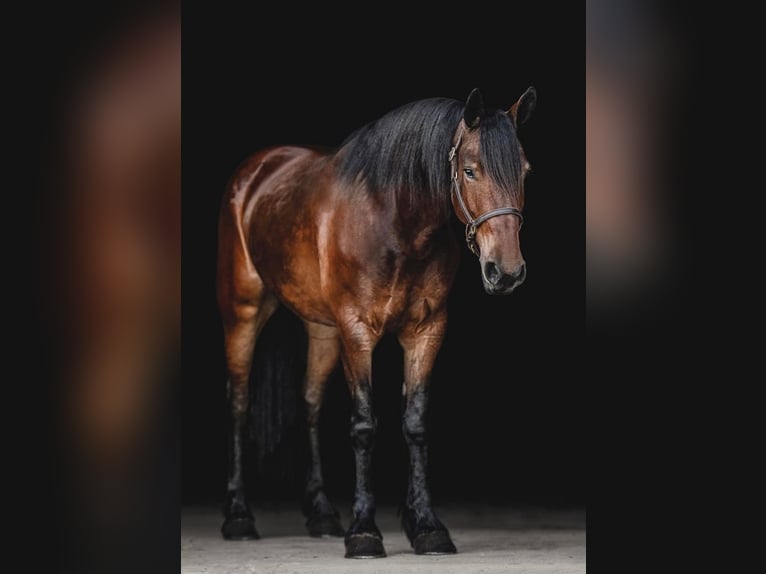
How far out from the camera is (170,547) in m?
4.96

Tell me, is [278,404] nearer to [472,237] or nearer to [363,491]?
[363,491]

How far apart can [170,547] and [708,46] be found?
237cm

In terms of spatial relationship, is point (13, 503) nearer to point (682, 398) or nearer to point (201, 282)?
point (682, 398)

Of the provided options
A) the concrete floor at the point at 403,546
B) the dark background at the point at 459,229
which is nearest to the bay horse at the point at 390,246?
the concrete floor at the point at 403,546

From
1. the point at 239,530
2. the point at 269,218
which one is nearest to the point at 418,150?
the point at 269,218

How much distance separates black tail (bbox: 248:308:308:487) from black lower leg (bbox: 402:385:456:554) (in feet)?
3.69

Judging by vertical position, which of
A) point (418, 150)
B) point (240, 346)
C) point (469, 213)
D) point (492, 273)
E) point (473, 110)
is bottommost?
point (240, 346)

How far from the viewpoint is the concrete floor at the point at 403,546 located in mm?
6590

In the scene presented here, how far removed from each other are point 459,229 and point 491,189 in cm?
295

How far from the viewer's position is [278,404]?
809 centimetres

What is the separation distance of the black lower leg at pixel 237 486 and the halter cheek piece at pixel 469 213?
6.76 ft

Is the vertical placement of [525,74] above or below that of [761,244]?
above

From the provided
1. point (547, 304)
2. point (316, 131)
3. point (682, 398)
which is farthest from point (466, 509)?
point (682, 398)

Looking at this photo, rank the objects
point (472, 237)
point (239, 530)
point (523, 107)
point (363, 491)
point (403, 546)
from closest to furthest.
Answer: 1. point (472, 237)
2. point (523, 107)
3. point (363, 491)
4. point (403, 546)
5. point (239, 530)
